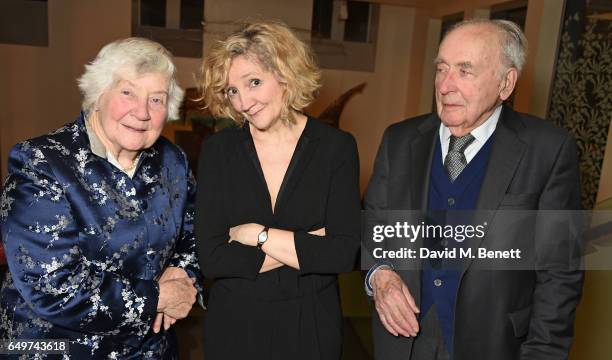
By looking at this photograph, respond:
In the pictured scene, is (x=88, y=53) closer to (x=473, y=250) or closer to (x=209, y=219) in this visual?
(x=209, y=219)

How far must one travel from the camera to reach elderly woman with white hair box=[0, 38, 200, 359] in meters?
1.39

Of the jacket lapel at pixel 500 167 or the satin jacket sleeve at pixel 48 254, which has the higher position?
the jacket lapel at pixel 500 167

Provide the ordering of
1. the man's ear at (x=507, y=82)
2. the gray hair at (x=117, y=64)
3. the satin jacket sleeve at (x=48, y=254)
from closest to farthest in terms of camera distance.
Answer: the satin jacket sleeve at (x=48, y=254), the gray hair at (x=117, y=64), the man's ear at (x=507, y=82)

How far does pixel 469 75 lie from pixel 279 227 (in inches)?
31.7

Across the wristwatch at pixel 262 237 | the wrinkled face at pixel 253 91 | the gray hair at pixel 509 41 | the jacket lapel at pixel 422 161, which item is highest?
the gray hair at pixel 509 41

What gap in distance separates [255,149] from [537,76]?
3.60m

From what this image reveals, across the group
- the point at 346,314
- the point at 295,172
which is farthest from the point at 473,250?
the point at 346,314

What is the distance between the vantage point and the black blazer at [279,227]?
169 centimetres

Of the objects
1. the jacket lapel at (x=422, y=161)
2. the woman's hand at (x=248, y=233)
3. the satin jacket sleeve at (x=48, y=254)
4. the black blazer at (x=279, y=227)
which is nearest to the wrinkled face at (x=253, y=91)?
the black blazer at (x=279, y=227)

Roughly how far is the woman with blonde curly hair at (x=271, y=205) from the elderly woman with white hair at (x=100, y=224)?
16 centimetres

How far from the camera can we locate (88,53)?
6.57m

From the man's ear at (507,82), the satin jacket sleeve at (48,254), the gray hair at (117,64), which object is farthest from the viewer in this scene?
the man's ear at (507,82)
